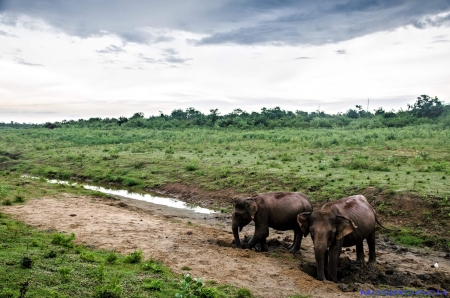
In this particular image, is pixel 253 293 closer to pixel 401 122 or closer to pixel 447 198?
pixel 447 198

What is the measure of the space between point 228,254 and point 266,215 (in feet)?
6.12

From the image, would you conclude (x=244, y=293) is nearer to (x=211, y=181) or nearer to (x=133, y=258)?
(x=133, y=258)

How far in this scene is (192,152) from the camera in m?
34.8

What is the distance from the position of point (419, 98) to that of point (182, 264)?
193 ft

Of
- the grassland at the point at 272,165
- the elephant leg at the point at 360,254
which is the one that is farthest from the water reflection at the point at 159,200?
the elephant leg at the point at 360,254

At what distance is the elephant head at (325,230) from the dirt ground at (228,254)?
1.89ft

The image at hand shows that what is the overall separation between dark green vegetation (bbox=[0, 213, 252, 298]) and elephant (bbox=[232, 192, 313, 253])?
10.6 ft

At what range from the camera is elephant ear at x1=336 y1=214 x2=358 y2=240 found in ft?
32.4

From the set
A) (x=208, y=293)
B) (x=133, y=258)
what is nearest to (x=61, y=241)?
(x=133, y=258)

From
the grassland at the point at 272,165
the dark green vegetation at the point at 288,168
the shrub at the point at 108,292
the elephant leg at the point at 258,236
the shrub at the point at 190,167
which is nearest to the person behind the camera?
the shrub at the point at 108,292

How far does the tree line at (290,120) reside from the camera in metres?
53.6

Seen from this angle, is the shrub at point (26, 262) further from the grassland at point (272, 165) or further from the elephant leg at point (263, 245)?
the grassland at point (272, 165)

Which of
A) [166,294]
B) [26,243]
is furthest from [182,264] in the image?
[26,243]

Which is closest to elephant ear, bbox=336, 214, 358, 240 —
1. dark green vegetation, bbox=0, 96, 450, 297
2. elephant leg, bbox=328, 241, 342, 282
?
elephant leg, bbox=328, 241, 342, 282
